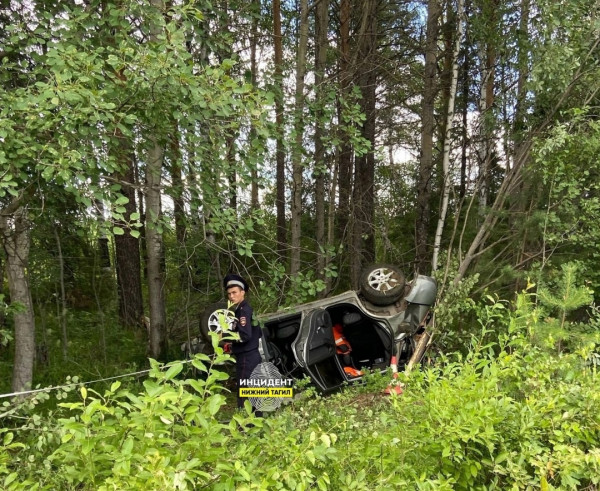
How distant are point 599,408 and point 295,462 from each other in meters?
1.68

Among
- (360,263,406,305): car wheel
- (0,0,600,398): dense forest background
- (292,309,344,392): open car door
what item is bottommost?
(292,309,344,392): open car door

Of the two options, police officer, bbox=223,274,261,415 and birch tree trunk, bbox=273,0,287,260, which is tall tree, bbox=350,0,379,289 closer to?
birch tree trunk, bbox=273,0,287,260

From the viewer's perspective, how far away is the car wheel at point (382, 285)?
6215 mm

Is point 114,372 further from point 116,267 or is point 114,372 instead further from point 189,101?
point 189,101

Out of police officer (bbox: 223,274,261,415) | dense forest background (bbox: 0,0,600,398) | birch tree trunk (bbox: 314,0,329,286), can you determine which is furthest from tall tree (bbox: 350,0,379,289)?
police officer (bbox: 223,274,261,415)

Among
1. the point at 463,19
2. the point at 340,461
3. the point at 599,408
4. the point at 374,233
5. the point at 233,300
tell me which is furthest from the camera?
the point at 374,233

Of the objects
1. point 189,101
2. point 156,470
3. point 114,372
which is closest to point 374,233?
point 114,372

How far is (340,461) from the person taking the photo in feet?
7.06

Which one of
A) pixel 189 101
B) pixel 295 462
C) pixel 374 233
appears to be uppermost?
pixel 189 101

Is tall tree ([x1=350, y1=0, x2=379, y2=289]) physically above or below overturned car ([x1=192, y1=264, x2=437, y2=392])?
above

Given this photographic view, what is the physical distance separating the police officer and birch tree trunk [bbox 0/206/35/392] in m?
1.92

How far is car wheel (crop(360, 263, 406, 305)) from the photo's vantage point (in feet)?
20.4

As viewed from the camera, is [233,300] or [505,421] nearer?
[505,421]

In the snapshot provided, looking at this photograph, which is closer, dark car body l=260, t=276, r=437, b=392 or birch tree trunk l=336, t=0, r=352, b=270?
dark car body l=260, t=276, r=437, b=392
